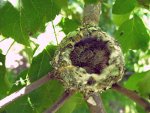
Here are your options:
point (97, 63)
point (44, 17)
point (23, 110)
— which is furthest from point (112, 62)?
point (23, 110)

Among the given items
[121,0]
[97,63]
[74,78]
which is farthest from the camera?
[121,0]

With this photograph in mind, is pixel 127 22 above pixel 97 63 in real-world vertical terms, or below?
above

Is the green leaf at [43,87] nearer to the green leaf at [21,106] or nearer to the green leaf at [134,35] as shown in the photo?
the green leaf at [21,106]

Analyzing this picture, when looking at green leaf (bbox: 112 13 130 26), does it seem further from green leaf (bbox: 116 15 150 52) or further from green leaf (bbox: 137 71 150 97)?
green leaf (bbox: 137 71 150 97)

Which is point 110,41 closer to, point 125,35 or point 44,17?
point 44,17

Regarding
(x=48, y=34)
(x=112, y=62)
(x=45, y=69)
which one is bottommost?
(x=112, y=62)

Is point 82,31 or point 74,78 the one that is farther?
point 82,31
